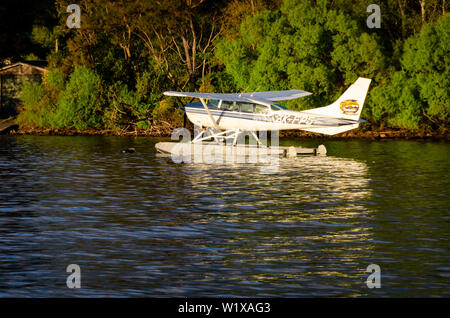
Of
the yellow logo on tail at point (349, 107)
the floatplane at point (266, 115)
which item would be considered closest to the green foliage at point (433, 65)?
the floatplane at point (266, 115)

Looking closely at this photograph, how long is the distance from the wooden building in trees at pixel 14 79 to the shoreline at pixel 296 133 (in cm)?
1312

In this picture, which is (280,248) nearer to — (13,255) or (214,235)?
(214,235)

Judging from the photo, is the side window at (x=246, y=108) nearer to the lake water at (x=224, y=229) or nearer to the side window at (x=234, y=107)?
the side window at (x=234, y=107)

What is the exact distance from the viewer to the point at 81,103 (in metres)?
50.4

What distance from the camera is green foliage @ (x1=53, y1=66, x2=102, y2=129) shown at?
50375 mm

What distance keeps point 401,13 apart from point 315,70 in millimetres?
7299

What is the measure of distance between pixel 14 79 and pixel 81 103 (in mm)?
17139

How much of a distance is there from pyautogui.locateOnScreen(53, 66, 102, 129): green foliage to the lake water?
75.1 ft

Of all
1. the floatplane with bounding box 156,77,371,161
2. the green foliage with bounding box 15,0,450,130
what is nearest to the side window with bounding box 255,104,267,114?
the floatplane with bounding box 156,77,371,161

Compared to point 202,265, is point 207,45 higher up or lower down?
higher up

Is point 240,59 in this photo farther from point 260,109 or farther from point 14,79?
point 14,79

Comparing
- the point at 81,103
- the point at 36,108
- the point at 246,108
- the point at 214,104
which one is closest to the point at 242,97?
the point at 246,108

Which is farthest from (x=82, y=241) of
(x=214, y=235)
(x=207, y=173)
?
(x=207, y=173)
